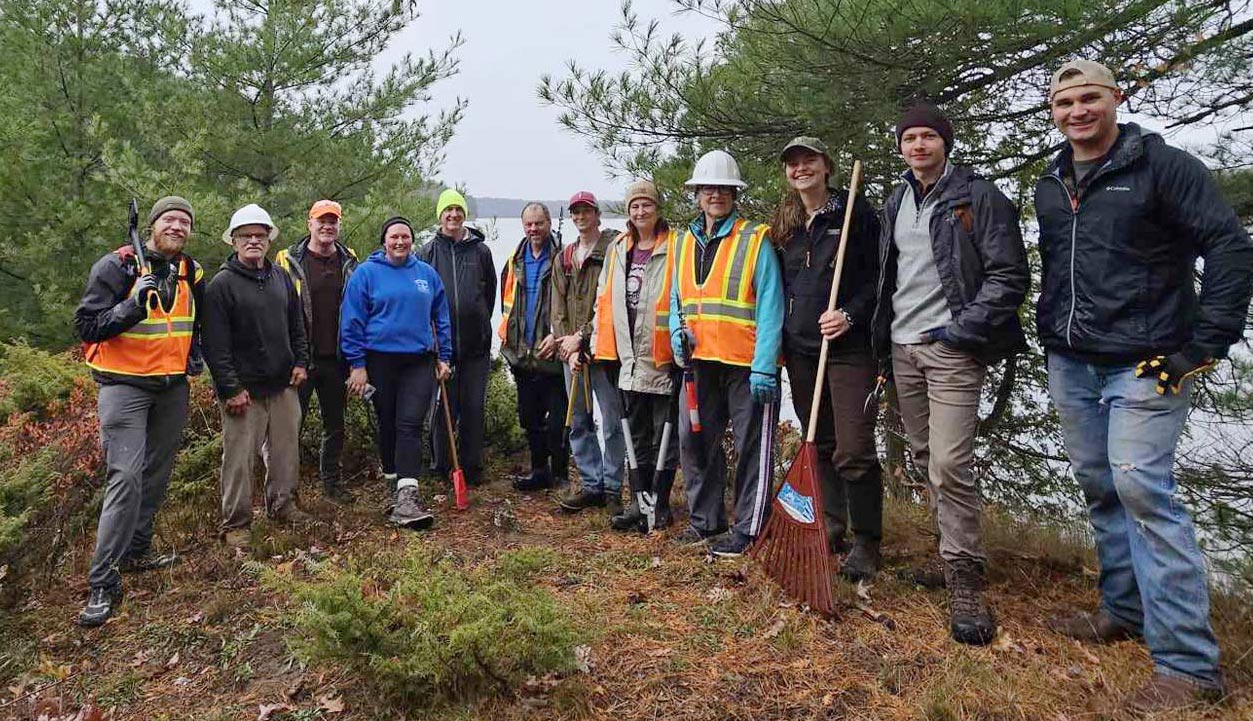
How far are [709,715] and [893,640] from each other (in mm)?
1017

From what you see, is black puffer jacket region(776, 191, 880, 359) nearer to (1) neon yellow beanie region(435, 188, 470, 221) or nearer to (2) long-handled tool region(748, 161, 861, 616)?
(2) long-handled tool region(748, 161, 861, 616)

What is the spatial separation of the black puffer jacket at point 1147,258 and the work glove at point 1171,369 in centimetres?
3

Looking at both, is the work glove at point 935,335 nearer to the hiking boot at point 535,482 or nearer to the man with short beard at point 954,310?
the man with short beard at point 954,310

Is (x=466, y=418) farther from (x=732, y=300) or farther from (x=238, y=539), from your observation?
(x=732, y=300)

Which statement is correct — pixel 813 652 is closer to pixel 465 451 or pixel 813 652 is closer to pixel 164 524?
pixel 465 451

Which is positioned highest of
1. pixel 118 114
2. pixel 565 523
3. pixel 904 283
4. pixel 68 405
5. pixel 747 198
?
pixel 118 114

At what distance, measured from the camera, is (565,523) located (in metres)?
5.75

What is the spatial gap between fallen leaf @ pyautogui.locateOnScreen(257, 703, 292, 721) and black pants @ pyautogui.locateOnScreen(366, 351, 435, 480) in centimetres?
230

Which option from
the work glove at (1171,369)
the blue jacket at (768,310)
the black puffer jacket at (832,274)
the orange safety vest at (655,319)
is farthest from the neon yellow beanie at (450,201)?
the work glove at (1171,369)

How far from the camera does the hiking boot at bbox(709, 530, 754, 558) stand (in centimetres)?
466

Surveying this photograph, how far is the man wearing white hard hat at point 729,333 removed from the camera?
445 cm

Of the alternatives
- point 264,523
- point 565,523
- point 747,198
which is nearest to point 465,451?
point 565,523

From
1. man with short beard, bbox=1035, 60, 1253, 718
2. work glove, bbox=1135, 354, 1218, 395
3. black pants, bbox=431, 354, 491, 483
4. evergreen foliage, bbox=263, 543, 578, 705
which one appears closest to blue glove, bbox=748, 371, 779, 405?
man with short beard, bbox=1035, 60, 1253, 718

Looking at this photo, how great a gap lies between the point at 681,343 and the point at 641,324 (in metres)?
0.49
